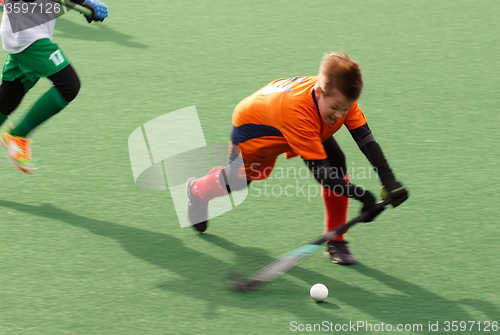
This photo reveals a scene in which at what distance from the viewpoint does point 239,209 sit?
372 cm

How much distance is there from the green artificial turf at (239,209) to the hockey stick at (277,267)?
0.21ft

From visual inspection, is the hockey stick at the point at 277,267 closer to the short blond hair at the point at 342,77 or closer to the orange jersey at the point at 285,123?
the orange jersey at the point at 285,123

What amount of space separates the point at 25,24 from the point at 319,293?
212 cm

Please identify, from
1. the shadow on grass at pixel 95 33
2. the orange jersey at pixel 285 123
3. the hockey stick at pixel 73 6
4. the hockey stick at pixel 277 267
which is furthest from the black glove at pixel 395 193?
the shadow on grass at pixel 95 33

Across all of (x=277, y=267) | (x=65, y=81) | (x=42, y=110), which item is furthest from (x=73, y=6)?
(x=277, y=267)

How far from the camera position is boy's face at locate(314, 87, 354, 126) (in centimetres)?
276

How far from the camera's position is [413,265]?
3156 millimetres

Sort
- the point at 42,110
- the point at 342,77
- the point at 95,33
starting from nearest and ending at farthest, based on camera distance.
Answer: the point at 342,77 < the point at 42,110 < the point at 95,33

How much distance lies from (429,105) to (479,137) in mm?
643

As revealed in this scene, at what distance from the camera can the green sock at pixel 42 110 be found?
366 cm

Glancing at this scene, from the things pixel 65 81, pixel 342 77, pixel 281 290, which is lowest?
pixel 281 290

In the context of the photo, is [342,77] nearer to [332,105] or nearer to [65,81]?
[332,105]

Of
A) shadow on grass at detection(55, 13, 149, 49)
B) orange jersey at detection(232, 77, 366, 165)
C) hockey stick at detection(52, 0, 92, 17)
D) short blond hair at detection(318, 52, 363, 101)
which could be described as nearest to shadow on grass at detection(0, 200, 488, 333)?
orange jersey at detection(232, 77, 366, 165)

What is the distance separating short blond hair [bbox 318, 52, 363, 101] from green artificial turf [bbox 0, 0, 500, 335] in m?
0.89
